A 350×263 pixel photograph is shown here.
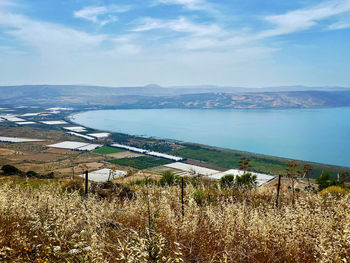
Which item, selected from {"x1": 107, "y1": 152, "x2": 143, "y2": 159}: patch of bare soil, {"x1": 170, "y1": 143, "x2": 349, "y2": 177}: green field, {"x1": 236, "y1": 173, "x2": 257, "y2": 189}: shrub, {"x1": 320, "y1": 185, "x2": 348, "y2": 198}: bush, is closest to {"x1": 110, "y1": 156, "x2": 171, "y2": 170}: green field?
{"x1": 107, "y1": 152, "x2": 143, "y2": 159}: patch of bare soil

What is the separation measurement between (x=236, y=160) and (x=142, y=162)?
96.6 feet

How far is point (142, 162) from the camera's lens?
77562mm

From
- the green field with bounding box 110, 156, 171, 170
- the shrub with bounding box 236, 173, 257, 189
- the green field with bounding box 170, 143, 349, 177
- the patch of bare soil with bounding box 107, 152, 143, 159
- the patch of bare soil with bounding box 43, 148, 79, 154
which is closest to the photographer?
the shrub with bounding box 236, 173, 257, 189

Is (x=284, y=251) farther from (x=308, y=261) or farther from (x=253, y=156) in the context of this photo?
(x=253, y=156)

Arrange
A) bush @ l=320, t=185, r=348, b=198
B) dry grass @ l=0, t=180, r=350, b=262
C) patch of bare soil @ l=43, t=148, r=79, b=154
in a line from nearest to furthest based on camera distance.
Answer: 1. dry grass @ l=0, t=180, r=350, b=262
2. bush @ l=320, t=185, r=348, b=198
3. patch of bare soil @ l=43, t=148, r=79, b=154

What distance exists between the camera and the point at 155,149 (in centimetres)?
9825

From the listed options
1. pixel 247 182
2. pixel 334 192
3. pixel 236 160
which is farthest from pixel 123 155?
pixel 334 192

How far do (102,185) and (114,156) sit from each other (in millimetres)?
72269

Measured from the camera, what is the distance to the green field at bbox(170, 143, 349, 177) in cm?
6975

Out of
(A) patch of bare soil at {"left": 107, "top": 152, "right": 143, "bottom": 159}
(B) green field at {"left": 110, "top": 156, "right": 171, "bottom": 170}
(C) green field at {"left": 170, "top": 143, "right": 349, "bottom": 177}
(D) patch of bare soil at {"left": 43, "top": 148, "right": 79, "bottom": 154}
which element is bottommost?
(B) green field at {"left": 110, "top": 156, "right": 171, "bottom": 170}

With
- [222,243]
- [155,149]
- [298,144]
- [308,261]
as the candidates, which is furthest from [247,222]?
[298,144]

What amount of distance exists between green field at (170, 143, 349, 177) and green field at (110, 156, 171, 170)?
454 inches

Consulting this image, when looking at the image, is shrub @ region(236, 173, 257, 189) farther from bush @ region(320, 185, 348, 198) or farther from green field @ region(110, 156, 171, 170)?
green field @ region(110, 156, 171, 170)

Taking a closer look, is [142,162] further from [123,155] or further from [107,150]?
[107,150]
